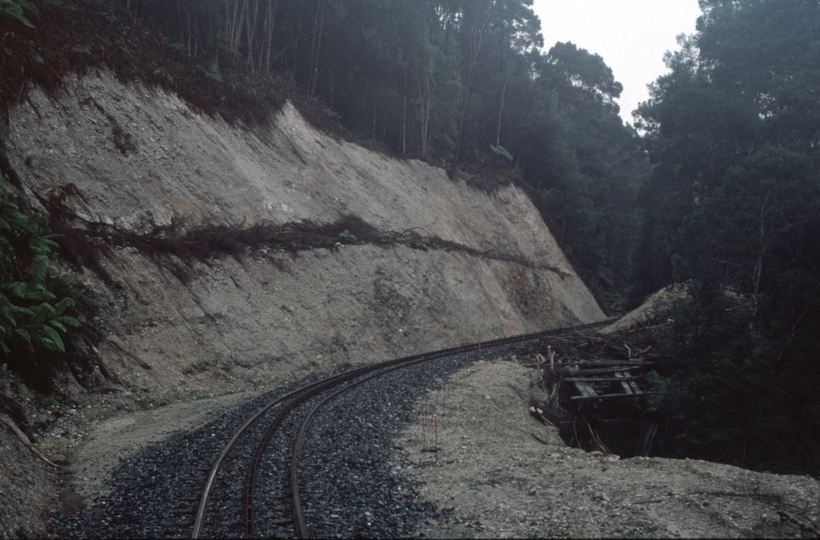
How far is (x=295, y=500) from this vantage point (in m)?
6.84

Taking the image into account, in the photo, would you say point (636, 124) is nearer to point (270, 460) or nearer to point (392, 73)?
point (392, 73)

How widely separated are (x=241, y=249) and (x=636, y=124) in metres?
33.1

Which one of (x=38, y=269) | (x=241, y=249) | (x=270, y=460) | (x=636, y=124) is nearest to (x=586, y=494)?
(x=270, y=460)

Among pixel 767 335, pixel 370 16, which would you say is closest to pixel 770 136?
pixel 767 335

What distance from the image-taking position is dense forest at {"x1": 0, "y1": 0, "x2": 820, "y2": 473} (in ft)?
45.2

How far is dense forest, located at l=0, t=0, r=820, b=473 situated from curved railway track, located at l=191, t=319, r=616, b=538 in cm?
614

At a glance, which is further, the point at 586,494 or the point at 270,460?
the point at 270,460

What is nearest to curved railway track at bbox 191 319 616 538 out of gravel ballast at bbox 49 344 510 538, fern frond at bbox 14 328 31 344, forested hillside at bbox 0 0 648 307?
gravel ballast at bbox 49 344 510 538

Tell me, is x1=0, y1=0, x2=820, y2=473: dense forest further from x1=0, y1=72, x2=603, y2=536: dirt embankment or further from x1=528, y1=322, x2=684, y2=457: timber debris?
x1=0, y1=72, x2=603, y2=536: dirt embankment

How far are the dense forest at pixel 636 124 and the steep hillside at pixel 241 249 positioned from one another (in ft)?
5.75

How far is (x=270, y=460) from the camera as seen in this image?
8.46m

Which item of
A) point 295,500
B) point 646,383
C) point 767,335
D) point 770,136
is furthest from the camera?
point 770,136

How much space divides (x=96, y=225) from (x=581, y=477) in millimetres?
13883

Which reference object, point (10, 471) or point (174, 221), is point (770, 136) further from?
point (10, 471)
